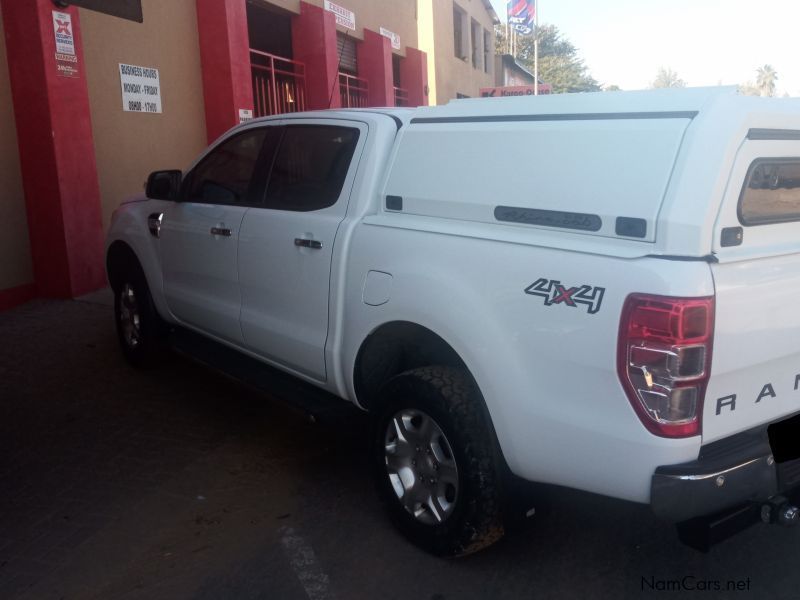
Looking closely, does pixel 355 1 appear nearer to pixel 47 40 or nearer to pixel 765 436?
pixel 47 40

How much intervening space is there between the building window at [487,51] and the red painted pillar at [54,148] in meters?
26.0

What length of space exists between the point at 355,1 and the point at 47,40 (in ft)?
32.4

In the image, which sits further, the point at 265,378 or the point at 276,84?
the point at 276,84

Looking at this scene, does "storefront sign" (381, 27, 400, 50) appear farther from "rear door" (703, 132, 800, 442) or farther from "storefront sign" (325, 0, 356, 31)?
"rear door" (703, 132, 800, 442)

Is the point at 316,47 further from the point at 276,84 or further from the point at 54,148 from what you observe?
the point at 54,148

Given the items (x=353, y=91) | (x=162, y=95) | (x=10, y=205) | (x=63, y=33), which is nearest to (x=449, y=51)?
(x=353, y=91)

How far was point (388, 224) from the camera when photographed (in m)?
3.55

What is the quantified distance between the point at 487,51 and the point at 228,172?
1206 inches

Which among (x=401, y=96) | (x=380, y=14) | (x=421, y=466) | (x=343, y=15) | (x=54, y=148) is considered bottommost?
(x=421, y=466)

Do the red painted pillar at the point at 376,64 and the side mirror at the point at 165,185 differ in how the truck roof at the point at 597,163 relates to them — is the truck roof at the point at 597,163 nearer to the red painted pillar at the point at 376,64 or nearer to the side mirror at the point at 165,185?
the side mirror at the point at 165,185

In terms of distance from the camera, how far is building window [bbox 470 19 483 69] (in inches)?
1170

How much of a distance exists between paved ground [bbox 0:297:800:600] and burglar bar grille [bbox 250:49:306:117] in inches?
346

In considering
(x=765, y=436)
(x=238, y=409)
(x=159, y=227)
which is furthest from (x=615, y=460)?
(x=159, y=227)

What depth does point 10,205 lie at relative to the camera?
26.3 feet
